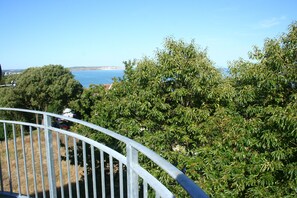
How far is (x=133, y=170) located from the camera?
1481 mm

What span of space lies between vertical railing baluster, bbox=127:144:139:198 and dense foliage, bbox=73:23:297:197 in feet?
14.7

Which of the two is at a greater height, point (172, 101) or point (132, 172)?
point (132, 172)

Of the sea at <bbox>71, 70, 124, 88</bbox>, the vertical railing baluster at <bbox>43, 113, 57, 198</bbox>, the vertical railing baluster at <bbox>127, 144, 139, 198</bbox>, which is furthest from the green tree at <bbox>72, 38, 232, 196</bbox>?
the vertical railing baluster at <bbox>127, 144, 139, 198</bbox>

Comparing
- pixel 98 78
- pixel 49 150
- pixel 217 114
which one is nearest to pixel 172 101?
pixel 217 114

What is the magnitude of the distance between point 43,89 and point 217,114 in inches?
1054

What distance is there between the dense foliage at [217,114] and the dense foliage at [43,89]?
71.9ft

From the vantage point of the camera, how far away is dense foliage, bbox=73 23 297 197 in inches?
234

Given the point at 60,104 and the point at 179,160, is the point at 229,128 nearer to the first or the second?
the point at 179,160

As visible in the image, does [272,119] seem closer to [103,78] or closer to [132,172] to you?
[132,172]

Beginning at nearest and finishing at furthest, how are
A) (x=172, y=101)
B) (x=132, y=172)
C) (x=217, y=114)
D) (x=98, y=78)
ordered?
(x=132, y=172)
(x=217, y=114)
(x=172, y=101)
(x=98, y=78)

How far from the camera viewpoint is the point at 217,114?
7.66 m

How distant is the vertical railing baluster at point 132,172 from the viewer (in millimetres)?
1484

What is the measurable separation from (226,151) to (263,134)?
41.5 inches

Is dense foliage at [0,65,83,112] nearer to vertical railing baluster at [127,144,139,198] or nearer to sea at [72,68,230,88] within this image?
sea at [72,68,230,88]
